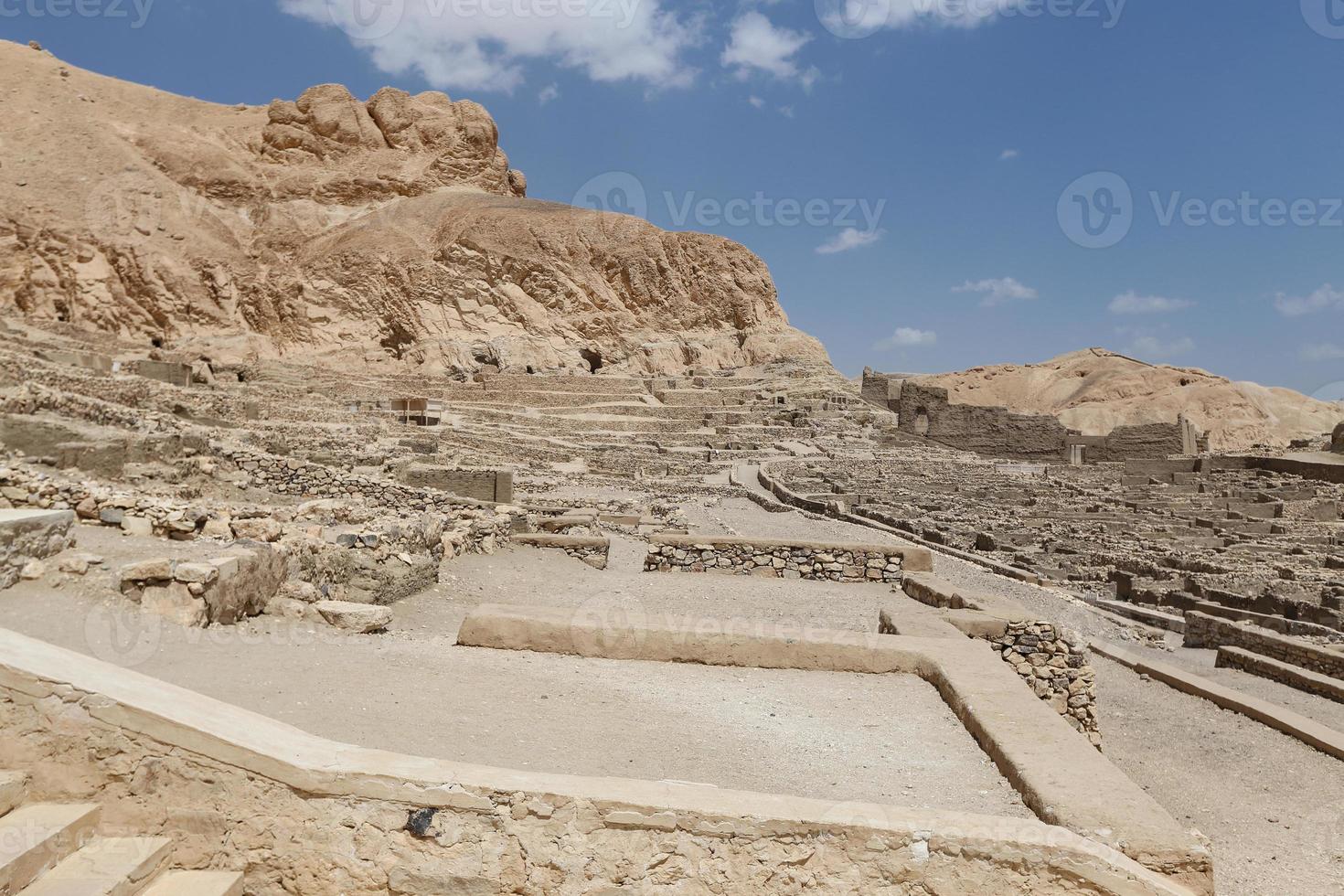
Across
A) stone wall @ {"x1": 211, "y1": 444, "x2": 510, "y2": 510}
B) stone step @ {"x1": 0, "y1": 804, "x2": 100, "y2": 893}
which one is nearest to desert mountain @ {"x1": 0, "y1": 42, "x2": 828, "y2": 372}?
stone wall @ {"x1": 211, "y1": 444, "x2": 510, "y2": 510}

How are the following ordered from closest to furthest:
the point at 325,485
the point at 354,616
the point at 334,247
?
the point at 354,616
the point at 325,485
the point at 334,247

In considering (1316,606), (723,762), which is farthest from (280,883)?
(1316,606)

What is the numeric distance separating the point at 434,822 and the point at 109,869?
1040mm

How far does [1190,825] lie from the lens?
5.26 m

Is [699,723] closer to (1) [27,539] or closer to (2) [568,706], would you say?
(2) [568,706]

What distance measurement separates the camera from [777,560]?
8938mm

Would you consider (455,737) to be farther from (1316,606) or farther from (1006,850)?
(1316,606)

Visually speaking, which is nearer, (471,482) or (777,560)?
(777,560)

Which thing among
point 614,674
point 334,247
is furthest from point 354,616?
point 334,247

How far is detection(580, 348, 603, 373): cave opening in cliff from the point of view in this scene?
53.8 metres

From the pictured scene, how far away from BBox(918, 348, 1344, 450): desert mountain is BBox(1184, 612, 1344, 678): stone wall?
130 feet

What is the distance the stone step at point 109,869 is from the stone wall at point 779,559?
21.9 ft

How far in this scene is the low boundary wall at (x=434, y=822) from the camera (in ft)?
8.59

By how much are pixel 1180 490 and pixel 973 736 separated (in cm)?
2692
